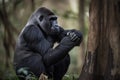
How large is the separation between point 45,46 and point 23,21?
3.47 m

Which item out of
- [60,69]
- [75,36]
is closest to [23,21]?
[60,69]

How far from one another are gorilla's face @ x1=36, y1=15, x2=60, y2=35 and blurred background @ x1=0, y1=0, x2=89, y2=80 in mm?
340

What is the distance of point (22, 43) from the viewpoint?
6098 millimetres

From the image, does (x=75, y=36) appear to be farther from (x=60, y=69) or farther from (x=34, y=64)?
(x=34, y=64)

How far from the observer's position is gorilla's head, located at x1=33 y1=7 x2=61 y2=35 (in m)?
6.22

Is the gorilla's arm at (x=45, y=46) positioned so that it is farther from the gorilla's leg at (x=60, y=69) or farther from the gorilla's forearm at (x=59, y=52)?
the gorilla's leg at (x=60, y=69)

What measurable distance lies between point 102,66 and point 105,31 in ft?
1.41

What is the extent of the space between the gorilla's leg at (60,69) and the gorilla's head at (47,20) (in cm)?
47

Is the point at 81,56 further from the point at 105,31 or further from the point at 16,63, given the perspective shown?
the point at 105,31

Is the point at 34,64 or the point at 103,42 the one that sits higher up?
the point at 103,42

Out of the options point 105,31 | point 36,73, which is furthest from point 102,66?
point 36,73

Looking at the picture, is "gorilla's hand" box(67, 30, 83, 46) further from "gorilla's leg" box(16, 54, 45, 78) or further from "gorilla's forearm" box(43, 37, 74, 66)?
"gorilla's leg" box(16, 54, 45, 78)

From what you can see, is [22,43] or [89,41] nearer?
[89,41]

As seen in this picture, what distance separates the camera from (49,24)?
6348 millimetres
